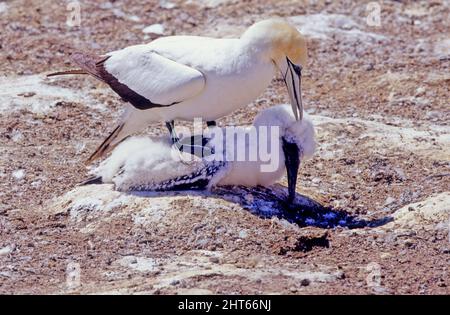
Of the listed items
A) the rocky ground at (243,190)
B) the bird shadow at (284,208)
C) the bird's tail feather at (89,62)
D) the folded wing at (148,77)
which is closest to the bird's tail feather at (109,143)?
the rocky ground at (243,190)

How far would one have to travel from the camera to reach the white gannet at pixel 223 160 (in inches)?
360

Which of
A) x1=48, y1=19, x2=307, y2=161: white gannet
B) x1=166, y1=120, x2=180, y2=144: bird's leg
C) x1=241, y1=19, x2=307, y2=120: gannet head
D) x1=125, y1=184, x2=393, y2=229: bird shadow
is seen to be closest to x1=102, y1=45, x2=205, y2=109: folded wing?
x1=48, y1=19, x2=307, y2=161: white gannet

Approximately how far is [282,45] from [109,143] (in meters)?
1.82

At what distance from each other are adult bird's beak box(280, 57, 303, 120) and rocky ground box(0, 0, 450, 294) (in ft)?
2.39

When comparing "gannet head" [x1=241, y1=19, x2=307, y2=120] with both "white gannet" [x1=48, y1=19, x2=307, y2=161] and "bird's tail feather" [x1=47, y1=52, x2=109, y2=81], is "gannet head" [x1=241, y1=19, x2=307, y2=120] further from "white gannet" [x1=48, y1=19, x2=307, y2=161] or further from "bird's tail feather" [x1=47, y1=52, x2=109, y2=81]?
"bird's tail feather" [x1=47, y1=52, x2=109, y2=81]

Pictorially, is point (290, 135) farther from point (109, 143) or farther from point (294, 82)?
point (109, 143)

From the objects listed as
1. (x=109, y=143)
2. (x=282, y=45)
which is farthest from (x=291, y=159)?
(x=109, y=143)

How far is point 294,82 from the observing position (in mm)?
9375

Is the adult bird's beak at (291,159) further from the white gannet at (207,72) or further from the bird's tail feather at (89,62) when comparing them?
the bird's tail feather at (89,62)

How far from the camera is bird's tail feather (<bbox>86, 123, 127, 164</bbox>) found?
9.93 meters

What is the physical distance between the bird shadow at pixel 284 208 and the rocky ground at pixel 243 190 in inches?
0.8

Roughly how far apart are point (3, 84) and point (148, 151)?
3.52 m

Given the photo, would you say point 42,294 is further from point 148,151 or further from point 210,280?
point 148,151

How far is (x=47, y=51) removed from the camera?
13344 millimetres
